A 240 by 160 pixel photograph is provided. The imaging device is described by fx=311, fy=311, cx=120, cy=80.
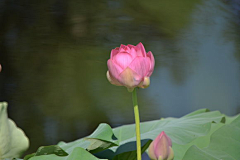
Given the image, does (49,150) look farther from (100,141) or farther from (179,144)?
(179,144)

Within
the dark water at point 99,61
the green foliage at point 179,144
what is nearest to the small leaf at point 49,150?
the green foliage at point 179,144

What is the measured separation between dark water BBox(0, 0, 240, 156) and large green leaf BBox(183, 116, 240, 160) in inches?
88.0

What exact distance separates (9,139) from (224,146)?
516 mm

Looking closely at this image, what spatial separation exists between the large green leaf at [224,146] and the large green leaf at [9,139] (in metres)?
0.45

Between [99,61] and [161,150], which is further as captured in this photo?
[99,61]

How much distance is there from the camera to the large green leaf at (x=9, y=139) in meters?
0.76

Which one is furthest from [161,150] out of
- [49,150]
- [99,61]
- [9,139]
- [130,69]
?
[99,61]

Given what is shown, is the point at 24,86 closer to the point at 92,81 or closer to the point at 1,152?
the point at 92,81

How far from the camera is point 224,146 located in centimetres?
60

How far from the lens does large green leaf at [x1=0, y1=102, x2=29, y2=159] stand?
0.76 m

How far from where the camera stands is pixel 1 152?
29.6 inches

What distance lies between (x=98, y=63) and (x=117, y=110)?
0.47m

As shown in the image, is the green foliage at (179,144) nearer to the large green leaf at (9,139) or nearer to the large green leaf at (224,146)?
the large green leaf at (224,146)

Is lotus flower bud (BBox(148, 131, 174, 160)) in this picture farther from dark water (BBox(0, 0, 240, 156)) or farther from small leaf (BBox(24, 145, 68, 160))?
dark water (BBox(0, 0, 240, 156))
